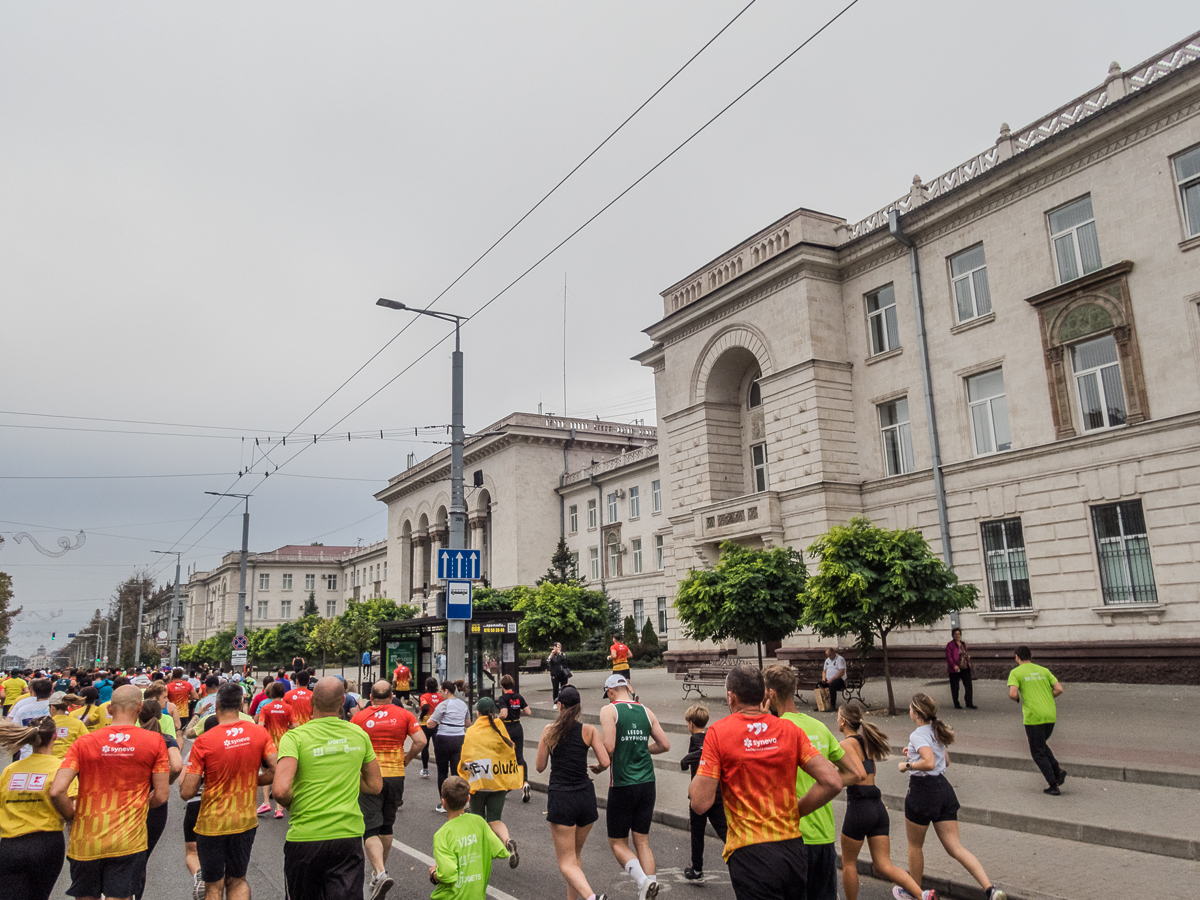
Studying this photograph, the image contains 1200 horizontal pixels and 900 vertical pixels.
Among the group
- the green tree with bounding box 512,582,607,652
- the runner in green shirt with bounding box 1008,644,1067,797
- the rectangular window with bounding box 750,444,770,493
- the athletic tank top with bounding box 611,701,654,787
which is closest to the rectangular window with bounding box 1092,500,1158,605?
the runner in green shirt with bounding box 1008,644,1067,797

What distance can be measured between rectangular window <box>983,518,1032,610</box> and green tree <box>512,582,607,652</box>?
14314 mm

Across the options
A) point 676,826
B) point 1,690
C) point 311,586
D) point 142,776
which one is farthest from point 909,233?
point 311,586

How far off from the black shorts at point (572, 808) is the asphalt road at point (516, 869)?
3.00 feet

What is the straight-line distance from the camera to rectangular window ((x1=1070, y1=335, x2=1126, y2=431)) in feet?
67.1

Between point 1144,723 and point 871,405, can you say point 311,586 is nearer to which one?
point 871,405

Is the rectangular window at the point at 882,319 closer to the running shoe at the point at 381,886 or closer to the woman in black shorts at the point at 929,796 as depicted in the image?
the woman in black shorts at the point at 929,796

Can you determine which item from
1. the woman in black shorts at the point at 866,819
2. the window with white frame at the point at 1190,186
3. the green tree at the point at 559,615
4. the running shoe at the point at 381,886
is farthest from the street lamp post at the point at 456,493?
the window with white frame at the point at 1190,186

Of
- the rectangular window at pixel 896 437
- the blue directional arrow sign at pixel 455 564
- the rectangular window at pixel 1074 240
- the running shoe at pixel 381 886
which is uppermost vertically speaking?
the rectangular window at pixel 1074 240

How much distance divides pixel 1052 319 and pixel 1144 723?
36.6 feet

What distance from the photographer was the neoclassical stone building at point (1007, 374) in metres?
19.3

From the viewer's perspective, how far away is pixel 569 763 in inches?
285

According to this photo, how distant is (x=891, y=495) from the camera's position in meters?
26.1

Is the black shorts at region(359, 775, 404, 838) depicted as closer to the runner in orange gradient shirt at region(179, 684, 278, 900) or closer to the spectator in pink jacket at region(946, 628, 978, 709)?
the runner in orange gradient shirt at region(179, 684, 278, 900)

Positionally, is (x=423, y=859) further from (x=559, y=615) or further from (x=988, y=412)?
(x=559, y=615)
